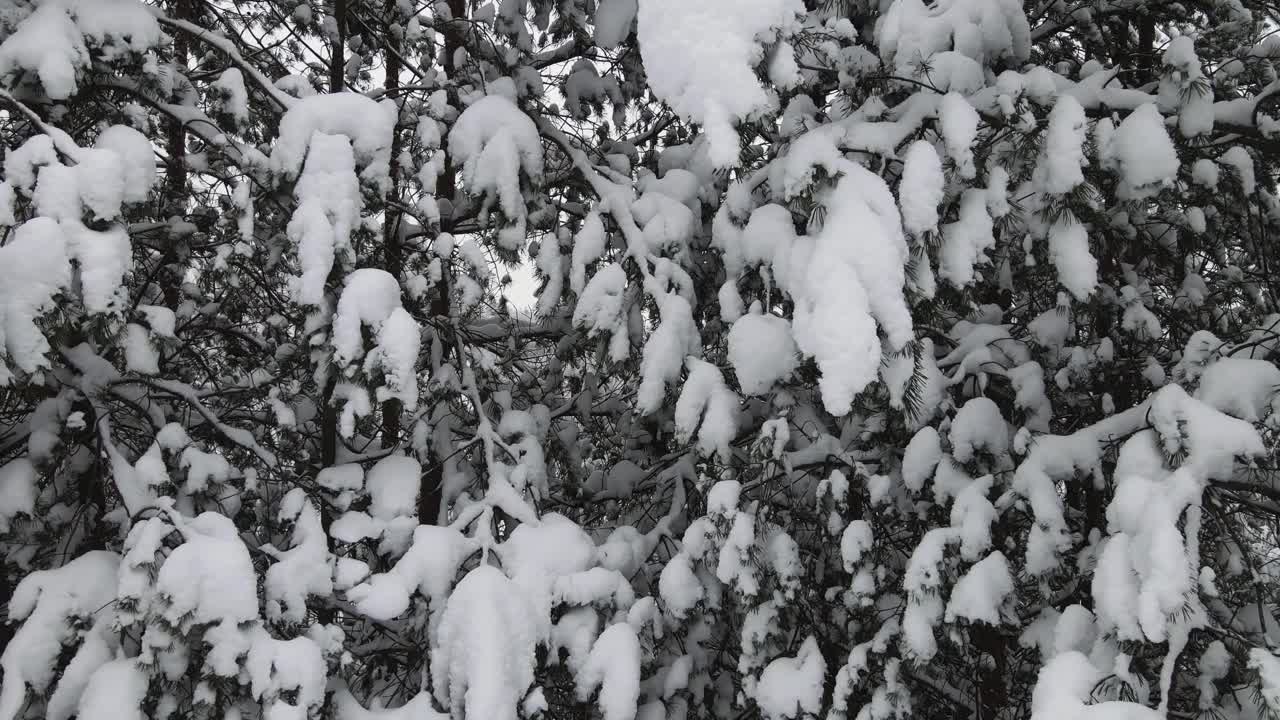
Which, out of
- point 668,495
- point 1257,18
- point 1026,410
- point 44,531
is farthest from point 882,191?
point 44,531

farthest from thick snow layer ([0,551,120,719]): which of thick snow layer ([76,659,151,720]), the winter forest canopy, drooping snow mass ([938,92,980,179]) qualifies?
drooping snow mass ([938,92,980,179])

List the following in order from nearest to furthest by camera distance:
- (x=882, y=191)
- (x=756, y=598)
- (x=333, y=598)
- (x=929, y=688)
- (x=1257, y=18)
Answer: (x=882, y=191) → (x=333, y=598) → (x=756, y=598) → (x=929, y=688) → (x=1257, y=18)

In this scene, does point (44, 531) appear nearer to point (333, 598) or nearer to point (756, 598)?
point (333, 598)

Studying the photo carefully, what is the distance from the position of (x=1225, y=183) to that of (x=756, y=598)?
2663 mm

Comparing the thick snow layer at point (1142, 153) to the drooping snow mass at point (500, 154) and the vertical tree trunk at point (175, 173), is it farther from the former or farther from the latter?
the vertical tree trunk at point (175, 173)

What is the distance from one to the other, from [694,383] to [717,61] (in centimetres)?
137

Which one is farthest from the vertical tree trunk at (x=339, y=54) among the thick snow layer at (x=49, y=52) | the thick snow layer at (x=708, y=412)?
the thick snow layer at (x=708, y=412)

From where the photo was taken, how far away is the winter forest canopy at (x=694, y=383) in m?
2.95

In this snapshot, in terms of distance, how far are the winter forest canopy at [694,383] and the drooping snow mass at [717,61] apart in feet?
0.05

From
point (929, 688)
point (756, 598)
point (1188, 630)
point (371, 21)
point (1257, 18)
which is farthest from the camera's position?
point (371, 21)

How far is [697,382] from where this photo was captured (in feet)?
12.3

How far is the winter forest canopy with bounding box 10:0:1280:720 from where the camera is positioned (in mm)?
2951

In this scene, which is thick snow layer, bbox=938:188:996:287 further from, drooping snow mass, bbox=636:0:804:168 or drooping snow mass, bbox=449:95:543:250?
drooping snow mass, bbox=449:95:543:250

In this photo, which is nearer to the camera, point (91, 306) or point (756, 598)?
point (91, 306)
